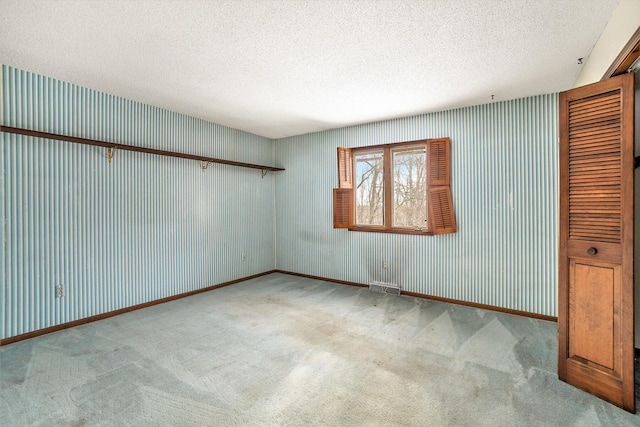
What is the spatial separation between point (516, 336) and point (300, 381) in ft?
7.93

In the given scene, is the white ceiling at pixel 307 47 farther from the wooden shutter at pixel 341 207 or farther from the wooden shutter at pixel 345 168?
the wooden shutter at pixel 341 207

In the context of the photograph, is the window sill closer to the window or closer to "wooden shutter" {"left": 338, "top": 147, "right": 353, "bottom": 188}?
the window

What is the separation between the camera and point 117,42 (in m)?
2.57

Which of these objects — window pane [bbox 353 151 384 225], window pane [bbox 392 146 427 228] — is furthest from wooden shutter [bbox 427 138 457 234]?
window pane [bbox 353 151 384 225]

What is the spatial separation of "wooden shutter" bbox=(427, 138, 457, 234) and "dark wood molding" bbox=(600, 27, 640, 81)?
6.82 ft

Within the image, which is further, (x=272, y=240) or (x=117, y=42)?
(x=272, y=240)

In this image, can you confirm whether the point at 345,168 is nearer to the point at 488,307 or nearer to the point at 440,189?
the point at 440,189

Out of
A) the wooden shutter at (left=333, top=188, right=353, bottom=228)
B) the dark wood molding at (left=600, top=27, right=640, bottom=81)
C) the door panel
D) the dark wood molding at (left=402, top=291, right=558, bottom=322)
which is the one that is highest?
the dark wood molding at (left=600, top=27, right=640, bottom=81)

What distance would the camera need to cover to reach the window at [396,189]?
14.1 feet

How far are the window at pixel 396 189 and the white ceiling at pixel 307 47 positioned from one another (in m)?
0.93

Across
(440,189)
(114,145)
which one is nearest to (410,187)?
(440,189)

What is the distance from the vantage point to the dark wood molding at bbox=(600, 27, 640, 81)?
1.87 m

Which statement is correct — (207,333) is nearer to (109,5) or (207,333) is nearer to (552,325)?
(109,5)

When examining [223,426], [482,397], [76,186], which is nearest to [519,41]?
[482,397]
